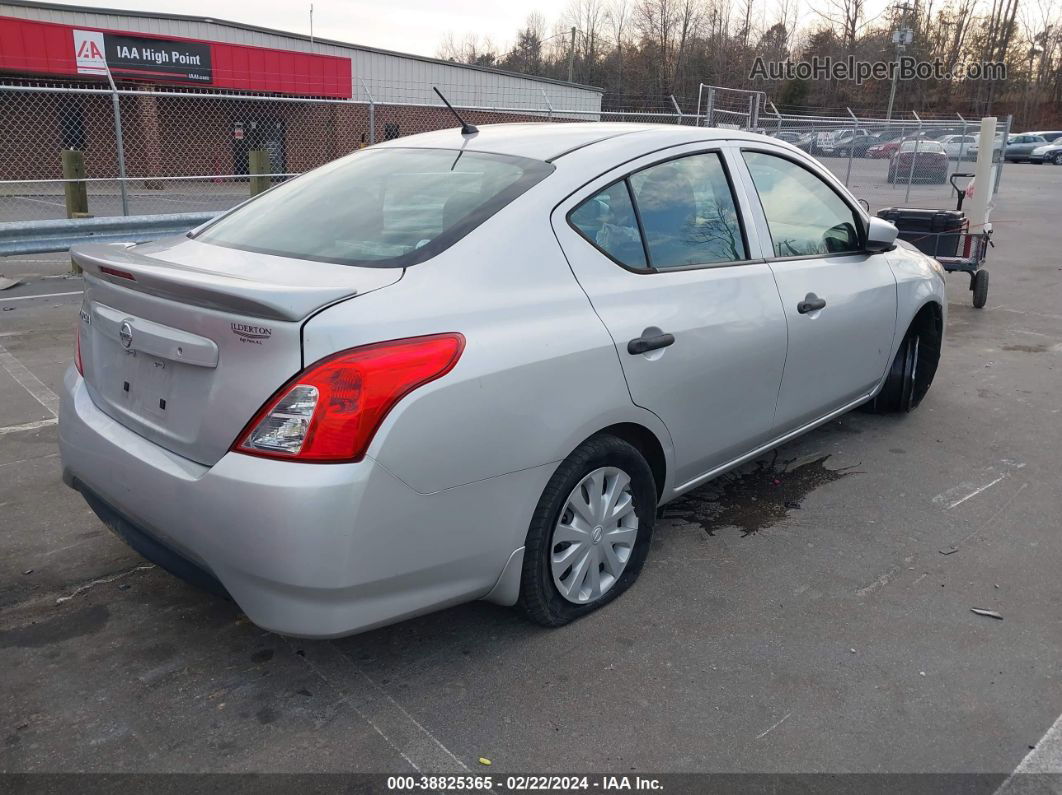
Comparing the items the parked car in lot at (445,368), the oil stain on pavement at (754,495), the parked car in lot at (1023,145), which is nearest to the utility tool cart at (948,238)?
the oil stain on pavement at (754,495)

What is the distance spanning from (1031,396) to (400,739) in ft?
17.1

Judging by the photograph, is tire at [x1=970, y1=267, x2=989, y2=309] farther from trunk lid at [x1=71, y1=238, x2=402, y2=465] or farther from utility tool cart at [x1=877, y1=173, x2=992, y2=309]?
trunk lid at [x1=71, y1=238, x2=402, y2=465]

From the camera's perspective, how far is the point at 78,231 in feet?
28.4

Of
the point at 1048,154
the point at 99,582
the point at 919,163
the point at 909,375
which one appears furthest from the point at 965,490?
the point at 1048,154

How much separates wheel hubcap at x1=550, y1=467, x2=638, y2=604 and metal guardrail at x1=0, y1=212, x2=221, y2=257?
6077 millimetres

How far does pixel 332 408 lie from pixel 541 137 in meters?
1.63

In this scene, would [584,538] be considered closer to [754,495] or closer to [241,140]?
[754,495]

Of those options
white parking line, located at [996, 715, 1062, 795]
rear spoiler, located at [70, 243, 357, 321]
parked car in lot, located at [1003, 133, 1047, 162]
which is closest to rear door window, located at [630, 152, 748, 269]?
rear spoiler, located at [70, 243, 357, 321]

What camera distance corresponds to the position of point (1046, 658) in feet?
9.71

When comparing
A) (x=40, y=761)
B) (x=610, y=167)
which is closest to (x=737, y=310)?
(x=610, y=167)

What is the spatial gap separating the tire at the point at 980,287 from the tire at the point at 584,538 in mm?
6862

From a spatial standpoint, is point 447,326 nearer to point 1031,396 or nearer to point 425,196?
point 425,196

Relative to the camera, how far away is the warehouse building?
74.6 ft

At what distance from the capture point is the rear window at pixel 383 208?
2.80 m
